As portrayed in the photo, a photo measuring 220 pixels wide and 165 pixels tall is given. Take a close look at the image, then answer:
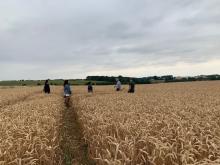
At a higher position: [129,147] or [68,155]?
[129,147]

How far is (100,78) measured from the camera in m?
123

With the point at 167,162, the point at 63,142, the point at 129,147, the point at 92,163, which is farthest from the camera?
the point at 63,142

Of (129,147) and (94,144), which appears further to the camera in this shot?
(94,144)

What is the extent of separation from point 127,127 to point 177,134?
160 centimetres

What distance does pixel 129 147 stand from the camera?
7000 mm

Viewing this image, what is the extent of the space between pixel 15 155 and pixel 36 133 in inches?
87.9

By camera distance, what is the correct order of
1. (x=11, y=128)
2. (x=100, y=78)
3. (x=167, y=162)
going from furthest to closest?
(x=100, y=78)
(x=11, y=128)
(x=167, y=162)

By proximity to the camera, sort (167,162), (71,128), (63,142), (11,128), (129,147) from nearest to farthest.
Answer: (167,162) < (129,147) < (11,128) < (63,142) < (71,128)

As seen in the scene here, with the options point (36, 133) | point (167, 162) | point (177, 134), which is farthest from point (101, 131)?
point (167, 162)

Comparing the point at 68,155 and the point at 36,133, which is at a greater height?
the point at 36,133

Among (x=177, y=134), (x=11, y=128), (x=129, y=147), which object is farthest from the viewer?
(x=11, y=128)

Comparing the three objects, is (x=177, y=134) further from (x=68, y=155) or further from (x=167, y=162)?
(x=68, y=155)

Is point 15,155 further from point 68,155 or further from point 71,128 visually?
point 71,128

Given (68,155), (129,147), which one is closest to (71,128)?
(68,155)
